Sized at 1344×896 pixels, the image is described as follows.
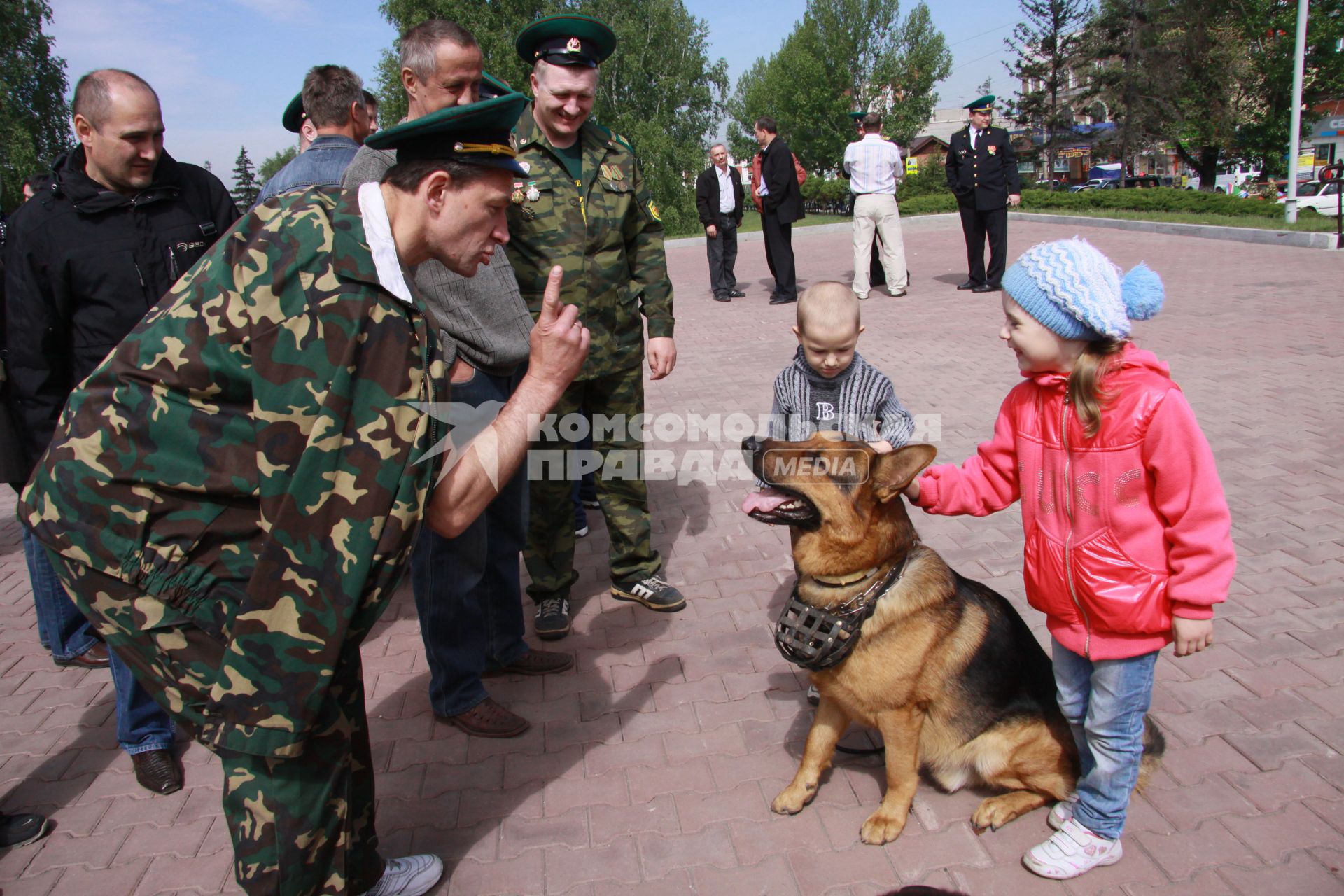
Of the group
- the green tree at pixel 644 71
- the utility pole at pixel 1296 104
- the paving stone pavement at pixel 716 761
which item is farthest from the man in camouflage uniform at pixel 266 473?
the green tree at pixel 644 71

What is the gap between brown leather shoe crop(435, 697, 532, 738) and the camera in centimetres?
329

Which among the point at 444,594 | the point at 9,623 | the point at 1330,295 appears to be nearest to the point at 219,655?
the point at 444,594

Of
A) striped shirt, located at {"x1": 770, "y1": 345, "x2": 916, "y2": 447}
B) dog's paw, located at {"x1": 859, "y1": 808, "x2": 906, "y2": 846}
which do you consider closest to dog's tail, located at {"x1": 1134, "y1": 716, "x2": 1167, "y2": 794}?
dog's paw, located at {"x1": 859, "y1": 808, "x2": 906, "y2": 846}

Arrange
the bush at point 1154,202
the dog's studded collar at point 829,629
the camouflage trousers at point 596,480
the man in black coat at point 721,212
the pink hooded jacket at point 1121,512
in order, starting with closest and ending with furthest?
the pink hooded jacket at point 1121,512, the dog's studded collar at point 829,629, the camouflage trousers at point 596,480, the man in black coat at point 721,212, the bush at point 1154,202

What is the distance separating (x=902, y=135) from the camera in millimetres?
64750

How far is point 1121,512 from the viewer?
224cm

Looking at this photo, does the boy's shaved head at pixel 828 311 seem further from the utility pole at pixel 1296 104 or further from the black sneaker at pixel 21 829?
the utility pole at pixel 1296 104

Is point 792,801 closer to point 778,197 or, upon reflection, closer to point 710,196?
point 778,197

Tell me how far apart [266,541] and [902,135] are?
2773 inches

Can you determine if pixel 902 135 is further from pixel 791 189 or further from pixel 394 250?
pixel 394 250

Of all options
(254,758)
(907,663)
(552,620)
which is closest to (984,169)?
(552,620)

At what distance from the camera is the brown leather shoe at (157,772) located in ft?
10.1

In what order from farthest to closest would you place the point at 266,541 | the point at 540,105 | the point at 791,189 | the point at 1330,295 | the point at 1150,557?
the point at 791,189 < the point at 1330,295 < the point at 540,105 < the point at 1150,557 < the point at 266,541

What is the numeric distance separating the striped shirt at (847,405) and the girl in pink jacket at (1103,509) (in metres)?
0.70
